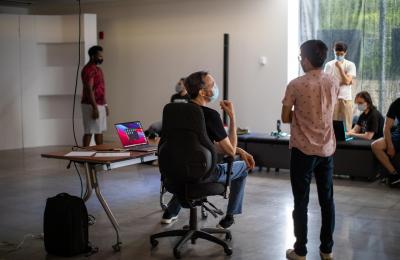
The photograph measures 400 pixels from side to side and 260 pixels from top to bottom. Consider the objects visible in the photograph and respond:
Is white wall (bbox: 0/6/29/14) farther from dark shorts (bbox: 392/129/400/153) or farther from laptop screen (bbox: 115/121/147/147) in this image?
dark shorts (bbox: 392/129/400/153)

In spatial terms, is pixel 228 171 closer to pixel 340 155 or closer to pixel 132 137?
pixel 132 137

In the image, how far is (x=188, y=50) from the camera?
9.85 m

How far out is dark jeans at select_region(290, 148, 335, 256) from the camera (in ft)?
11.9

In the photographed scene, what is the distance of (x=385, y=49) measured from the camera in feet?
27.2

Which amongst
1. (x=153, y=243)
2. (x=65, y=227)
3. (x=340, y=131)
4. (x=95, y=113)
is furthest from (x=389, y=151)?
(x=95, y=113)

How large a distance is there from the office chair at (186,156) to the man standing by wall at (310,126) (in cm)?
55

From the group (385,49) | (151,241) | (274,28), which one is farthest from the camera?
(274,28)

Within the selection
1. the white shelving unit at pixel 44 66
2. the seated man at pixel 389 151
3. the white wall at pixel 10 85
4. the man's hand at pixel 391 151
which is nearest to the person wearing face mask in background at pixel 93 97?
the white shelving unit at pixel 44 66

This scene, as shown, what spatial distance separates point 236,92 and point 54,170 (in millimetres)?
3384

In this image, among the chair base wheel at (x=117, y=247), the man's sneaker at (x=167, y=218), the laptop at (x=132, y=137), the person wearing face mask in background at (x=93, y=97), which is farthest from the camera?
the person wearing face mask in background at (x=93, y=97)

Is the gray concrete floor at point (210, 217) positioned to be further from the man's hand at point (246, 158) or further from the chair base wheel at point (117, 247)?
the man's hand at point (246, 158)

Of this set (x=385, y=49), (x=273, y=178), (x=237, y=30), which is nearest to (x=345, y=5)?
(x=385, y=49)

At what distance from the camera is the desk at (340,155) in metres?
6.57

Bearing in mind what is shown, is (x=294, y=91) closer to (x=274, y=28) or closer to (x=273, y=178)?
(x=273, y=178)
